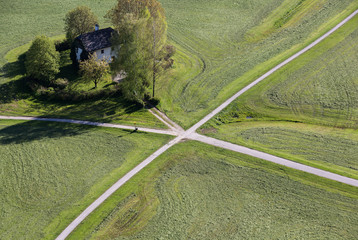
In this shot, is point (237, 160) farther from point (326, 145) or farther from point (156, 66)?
point (156, 66)

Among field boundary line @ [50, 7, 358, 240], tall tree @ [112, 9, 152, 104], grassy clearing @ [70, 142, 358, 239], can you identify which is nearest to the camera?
grassy clearing @ [70, 142, 358, 239]

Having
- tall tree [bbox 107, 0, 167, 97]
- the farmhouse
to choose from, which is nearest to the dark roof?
the farmhouse

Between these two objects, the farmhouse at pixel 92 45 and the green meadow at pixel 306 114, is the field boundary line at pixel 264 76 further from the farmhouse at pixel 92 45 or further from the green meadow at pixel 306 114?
the farmhouse at pixel 92 45

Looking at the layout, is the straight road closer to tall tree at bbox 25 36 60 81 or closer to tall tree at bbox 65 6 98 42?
tall tree at bbox 25 36 60 81

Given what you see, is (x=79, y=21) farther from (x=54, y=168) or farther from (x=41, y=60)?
(x=54, y=168)

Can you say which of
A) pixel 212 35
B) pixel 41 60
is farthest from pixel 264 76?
pixel 41 60

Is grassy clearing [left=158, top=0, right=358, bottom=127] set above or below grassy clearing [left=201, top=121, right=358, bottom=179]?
above

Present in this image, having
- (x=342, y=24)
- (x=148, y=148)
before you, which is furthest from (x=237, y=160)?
(x=342, y=24)
